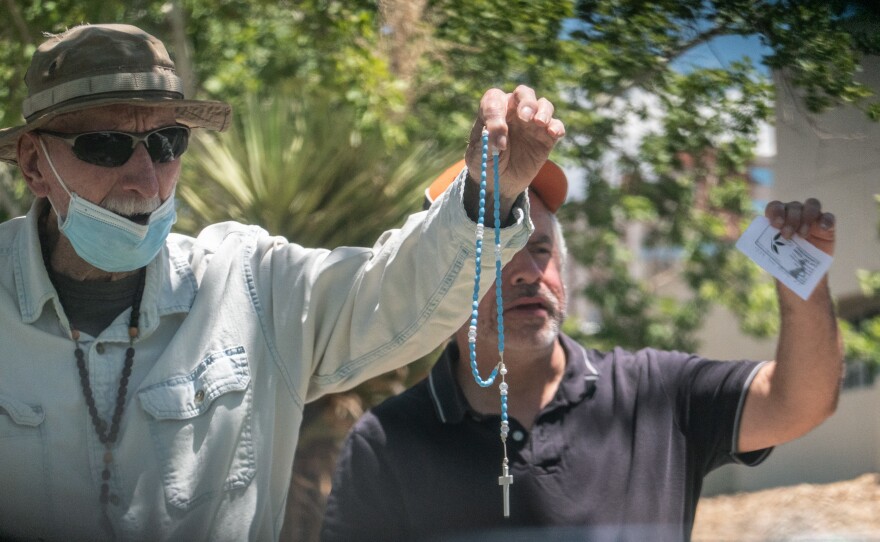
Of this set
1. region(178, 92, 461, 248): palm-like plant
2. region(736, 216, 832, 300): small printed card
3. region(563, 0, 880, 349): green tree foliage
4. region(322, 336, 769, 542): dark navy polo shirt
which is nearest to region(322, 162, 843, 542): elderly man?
region(322, 336, 769, 542): dark navy polo shirt

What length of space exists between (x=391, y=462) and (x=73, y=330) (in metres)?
0.85

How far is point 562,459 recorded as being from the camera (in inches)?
100.0

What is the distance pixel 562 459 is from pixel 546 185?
27.4 inches

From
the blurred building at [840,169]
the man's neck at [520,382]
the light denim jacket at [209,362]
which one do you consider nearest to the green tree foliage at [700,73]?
the blurred building at [840,169]

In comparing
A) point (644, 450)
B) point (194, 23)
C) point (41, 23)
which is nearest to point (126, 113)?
point (644, 450)

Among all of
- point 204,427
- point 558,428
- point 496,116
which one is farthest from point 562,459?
point 496,116

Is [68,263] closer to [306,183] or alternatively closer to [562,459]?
[562,459]

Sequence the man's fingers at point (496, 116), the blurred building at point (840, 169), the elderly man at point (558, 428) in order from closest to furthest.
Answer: the man's fingers at point (496, 116), the blurred building at point (840, 169), the elderly man at point (558, 428)

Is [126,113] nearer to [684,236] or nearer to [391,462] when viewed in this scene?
[391,462]

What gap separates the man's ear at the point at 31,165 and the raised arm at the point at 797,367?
155cm

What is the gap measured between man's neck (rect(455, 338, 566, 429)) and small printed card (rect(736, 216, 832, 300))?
642 millimetres

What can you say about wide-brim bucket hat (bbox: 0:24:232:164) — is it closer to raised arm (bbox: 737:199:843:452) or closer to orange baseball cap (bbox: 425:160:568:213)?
orange baseball cap (bbox: 425:160:568:213)

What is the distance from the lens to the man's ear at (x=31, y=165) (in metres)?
2.31

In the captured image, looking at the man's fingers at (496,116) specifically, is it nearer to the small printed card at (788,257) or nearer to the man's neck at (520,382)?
the small printed card at (788,257)
